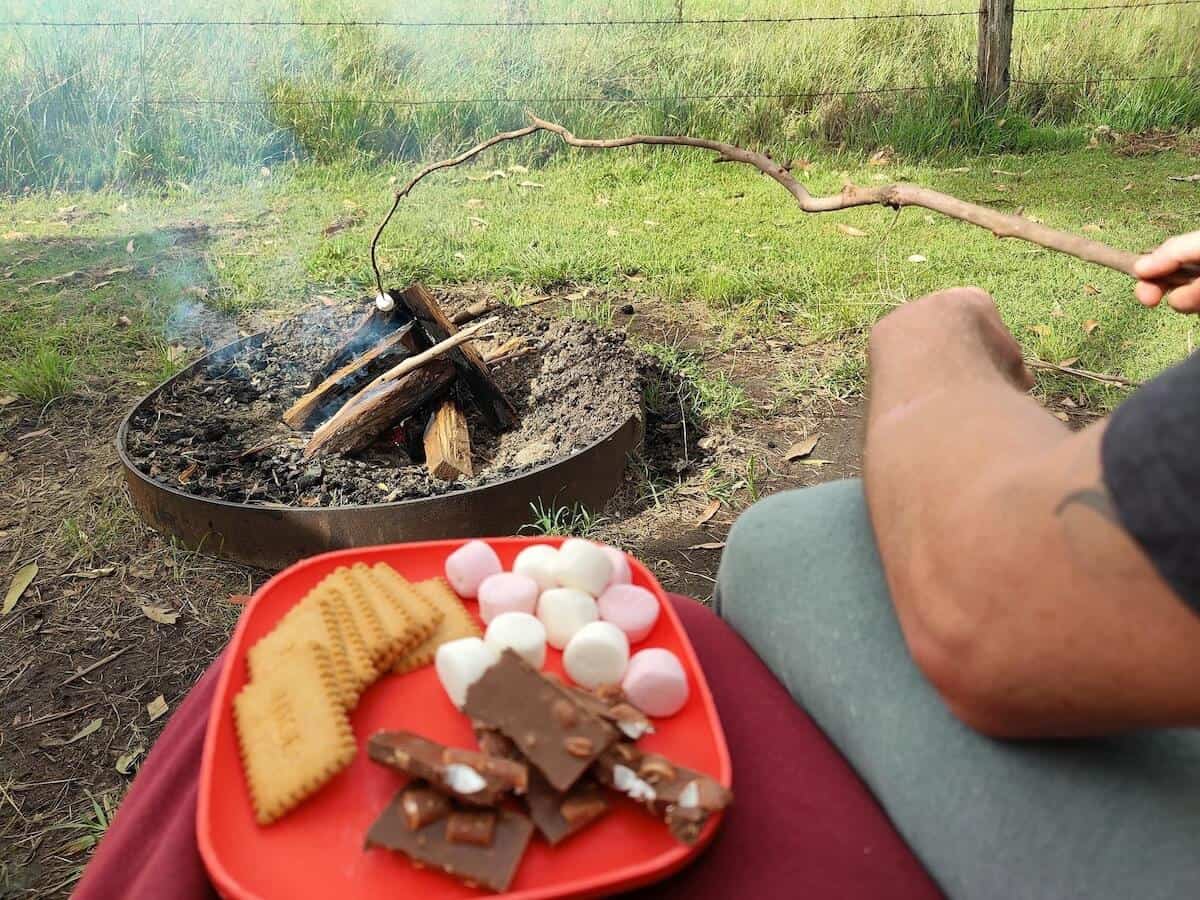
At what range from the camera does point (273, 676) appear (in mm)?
1242

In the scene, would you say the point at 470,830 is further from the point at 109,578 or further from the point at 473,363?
the point at 473,363

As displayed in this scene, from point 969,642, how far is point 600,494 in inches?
85.5

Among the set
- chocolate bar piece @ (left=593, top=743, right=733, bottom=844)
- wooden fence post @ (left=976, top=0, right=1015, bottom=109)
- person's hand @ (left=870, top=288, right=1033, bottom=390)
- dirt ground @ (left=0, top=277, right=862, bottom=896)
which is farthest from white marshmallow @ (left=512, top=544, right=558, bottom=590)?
wooden fence post @ (left=976, top=0, right=1015, bottom=109)

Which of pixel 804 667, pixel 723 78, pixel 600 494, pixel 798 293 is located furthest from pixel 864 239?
pixel 804 667

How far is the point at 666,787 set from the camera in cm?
106

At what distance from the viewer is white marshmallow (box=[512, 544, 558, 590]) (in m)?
1.43

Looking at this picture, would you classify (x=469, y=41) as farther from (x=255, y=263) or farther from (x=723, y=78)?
(x=255, y=263)

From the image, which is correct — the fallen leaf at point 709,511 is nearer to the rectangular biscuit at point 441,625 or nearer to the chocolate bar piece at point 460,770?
the rectangular biscuit at point 441,625

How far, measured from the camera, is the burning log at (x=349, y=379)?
344 centimetres

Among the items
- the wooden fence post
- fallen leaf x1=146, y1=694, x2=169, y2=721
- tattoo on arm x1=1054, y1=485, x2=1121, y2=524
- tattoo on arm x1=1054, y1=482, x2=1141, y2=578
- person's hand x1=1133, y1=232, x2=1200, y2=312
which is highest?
tattoo on arm x1=1054, y1=485, x2=1121, y2=524

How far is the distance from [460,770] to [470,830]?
0.20 ft

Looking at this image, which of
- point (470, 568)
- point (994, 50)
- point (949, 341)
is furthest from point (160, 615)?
point (994, 50)

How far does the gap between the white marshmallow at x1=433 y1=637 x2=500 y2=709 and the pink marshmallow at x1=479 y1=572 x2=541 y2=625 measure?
144 millimetres

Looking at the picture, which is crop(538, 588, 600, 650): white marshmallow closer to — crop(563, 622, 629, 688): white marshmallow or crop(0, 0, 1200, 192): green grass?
crop(563, 622, 629, 688): white marshmallow
